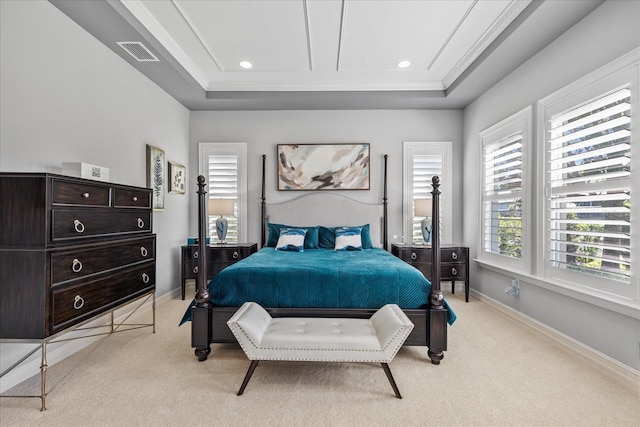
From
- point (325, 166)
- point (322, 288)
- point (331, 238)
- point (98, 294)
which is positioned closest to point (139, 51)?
point (98, 294)

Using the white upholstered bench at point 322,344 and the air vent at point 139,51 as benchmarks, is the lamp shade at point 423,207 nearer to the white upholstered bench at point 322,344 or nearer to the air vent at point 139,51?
the white upholstered bench at point 322,344

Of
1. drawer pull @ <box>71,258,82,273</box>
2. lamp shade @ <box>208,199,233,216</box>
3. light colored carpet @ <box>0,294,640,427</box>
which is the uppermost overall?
lamp shade @ <box>208,199,233,216</box>

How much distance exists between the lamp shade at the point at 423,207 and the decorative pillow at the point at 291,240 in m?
1.61

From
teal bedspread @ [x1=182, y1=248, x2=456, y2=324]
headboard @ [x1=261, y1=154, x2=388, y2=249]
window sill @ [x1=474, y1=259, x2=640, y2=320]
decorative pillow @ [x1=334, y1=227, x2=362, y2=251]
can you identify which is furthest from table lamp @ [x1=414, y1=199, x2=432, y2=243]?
teal bedspread @ [x1=182, y1=248, x2=456, y2=324]

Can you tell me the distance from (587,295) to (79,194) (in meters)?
3.75

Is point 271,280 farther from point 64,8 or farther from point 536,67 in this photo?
point 536,67

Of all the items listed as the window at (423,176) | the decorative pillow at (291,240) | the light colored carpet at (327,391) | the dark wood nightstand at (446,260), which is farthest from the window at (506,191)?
the decorative pillow at (291,240)

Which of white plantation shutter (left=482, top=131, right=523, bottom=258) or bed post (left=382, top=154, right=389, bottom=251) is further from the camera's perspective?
bed post (left=382, top=154, right=389, bottom=251)

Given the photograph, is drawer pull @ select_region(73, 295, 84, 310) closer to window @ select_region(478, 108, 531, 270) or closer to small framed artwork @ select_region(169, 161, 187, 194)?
small framed artwork @ select_region(169, 161, 187, 194)

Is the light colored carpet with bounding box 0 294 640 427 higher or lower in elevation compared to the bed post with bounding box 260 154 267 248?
lower

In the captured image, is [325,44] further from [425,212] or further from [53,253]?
[53,253]

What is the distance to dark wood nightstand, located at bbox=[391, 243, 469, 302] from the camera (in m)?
4.18

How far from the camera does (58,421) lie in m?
1.74

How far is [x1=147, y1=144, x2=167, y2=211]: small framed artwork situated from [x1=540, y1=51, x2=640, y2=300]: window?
13.6ft
